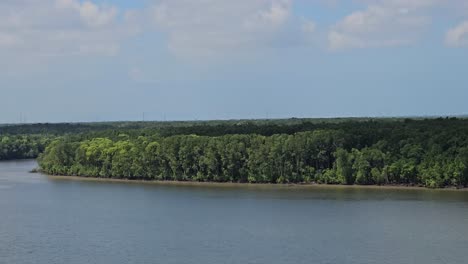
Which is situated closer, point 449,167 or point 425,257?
point 425,257

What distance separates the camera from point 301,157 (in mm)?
49812

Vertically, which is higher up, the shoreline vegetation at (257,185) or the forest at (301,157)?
the forest at (301,157)

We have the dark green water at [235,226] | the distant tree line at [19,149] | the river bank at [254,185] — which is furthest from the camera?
the distant tree line at [19,149]

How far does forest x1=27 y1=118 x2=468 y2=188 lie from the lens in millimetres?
46125

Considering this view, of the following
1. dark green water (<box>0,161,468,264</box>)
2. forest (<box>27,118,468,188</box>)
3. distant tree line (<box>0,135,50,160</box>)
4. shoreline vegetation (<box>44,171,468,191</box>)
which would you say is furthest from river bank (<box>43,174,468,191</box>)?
distant tree line (<box>0,135,50,160</box>)

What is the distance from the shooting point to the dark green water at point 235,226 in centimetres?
2522

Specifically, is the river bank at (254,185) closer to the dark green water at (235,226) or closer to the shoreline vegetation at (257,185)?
the shoreline vegetation at (257,185)

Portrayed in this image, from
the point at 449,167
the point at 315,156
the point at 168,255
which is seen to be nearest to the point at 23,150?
the point at 315,156

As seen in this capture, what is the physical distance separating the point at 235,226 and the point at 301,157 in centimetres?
1934

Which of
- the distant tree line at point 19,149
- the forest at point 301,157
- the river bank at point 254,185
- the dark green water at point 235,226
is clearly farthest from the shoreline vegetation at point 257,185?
the distant tree line at point 19,149

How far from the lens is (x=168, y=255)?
25500 mm

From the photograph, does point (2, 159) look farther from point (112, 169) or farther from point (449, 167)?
point (449, 167)

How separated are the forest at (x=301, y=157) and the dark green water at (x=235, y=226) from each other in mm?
2651

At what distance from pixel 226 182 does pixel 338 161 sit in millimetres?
7889
